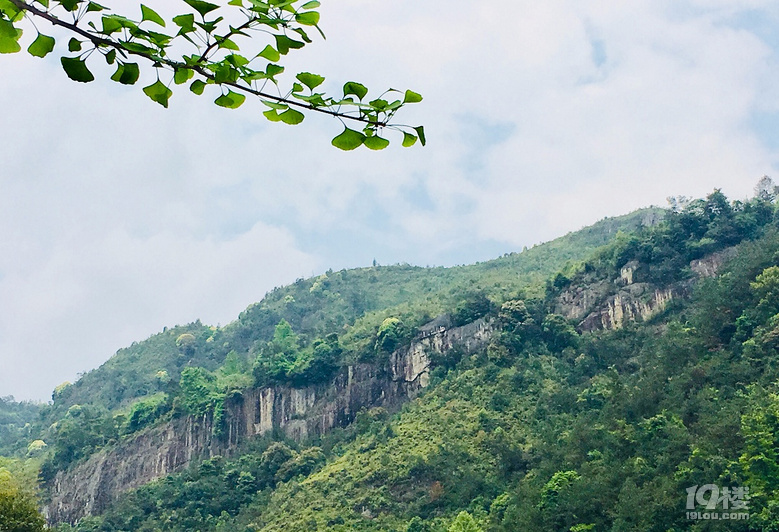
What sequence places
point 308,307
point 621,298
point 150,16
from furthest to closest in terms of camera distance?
point 308,307, point 621,298, point 150,16

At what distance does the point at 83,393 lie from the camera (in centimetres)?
5719

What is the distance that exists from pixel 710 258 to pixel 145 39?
3309cm

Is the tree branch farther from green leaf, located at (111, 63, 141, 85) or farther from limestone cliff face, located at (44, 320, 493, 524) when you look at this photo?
limestone cliff face, located at (44, 320, 493, 524)

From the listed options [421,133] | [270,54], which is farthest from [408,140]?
[270,54]

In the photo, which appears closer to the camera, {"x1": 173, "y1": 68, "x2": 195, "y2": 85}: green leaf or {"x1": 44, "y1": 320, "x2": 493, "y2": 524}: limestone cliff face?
{"x1": 173, "y1": 68, "x2": 195, "y2": 85}: green leaf

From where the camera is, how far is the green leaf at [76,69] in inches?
60.1

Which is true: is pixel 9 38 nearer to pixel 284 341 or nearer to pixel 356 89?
pixel 356 89

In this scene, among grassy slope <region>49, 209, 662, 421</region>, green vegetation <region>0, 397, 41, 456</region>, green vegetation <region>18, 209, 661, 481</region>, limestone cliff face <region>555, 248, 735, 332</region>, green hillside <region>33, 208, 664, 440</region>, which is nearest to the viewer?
limestone cliff face <region>555, 248, 735, 332</region>

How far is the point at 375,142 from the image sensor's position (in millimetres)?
1659

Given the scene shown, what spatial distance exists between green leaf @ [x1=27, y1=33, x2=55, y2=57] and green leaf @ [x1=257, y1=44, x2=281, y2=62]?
1.39 ft

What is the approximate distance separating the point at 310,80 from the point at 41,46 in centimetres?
55

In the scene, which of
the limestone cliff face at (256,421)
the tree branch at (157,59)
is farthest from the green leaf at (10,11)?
the limestone cliff face at (256,421)

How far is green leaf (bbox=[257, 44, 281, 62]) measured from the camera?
1.60m

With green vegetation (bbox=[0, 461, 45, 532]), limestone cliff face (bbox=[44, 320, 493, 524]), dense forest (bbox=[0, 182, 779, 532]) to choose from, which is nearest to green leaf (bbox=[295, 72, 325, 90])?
dense forest (bbox=[0, 182, 779, 532])
